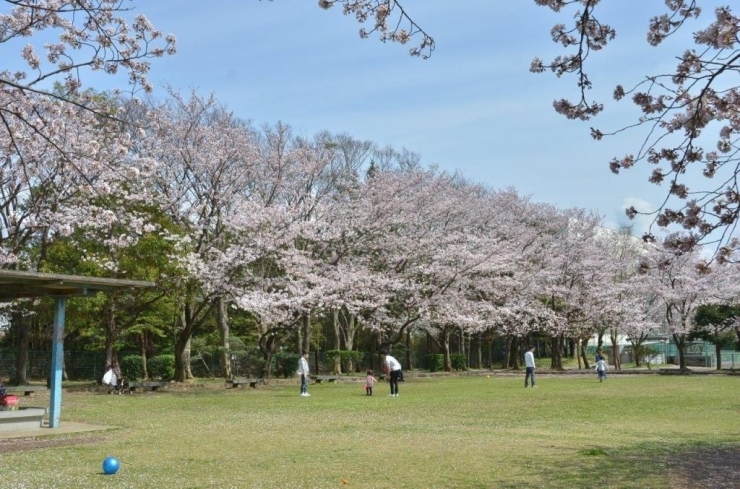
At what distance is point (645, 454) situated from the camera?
9.46m

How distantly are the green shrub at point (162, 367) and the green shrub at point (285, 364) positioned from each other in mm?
4713

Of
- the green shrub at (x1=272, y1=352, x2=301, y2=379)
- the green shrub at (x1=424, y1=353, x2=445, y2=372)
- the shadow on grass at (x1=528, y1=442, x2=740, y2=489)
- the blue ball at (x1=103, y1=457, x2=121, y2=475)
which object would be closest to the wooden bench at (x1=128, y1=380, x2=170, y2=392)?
the green shrub at (x1=272, y1=352, x2=301, y2=379)

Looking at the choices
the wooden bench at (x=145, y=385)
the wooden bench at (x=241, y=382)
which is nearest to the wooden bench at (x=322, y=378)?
the wooden bench at (x=241, y=382)

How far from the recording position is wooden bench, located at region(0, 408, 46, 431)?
1261cm

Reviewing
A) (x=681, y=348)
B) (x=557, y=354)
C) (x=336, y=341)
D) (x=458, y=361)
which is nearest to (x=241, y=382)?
(x=336, y=341)

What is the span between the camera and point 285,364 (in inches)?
1341

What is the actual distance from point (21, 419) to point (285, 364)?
21.5 m

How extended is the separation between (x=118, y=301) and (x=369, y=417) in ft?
43.1

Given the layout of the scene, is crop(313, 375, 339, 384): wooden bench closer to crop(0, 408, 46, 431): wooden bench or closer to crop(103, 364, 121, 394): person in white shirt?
crop(103, 364, 121, 394): person in white shirt

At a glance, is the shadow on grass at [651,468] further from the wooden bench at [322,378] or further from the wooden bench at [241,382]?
the wooden bench at [322,378]

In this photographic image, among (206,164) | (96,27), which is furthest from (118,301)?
(96,27)

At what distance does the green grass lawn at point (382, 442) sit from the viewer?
309 inches

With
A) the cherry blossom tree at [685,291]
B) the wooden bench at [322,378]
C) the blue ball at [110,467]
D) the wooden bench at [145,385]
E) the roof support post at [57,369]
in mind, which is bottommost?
the wooden bench at [322,378]

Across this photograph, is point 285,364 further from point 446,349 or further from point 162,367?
point 446,349
